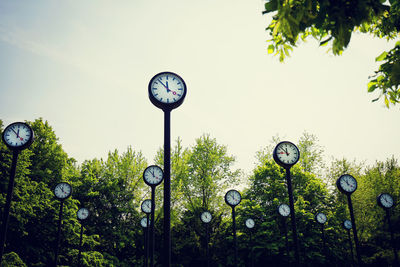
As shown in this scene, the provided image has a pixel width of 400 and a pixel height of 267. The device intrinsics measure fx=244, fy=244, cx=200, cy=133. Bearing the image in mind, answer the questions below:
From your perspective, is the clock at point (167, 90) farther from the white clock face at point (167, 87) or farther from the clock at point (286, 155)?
the clock at point (286, 155)

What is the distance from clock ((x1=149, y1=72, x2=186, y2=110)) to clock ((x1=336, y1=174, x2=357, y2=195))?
877 centimetres

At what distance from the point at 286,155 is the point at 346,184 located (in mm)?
4381

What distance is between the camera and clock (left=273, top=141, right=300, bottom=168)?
27.2 ft

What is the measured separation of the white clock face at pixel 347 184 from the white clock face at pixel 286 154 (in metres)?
3.78

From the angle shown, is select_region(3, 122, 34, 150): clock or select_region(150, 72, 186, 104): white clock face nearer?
select_region(150, 72, 186, 104): white clock face

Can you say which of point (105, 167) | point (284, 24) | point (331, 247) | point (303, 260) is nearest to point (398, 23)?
point (284, 24)

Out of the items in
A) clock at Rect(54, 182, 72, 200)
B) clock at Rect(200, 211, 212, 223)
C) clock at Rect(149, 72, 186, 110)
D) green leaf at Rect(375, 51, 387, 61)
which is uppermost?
clock at Rect(149, 72, 186, 110)

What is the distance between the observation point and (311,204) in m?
25.1

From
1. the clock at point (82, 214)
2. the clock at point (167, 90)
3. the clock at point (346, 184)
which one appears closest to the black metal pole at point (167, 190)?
the clock at point (167, 90)

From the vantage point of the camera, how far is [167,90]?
17.7ft

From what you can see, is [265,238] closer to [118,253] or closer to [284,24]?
[118,253]

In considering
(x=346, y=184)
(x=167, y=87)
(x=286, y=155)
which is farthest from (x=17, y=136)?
(x=346, y=184)

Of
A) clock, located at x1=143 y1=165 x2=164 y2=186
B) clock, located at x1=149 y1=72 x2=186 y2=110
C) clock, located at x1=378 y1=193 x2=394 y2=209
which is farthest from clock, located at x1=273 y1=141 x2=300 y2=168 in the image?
clock, located at x1=378 y1=193 x2=394 y2=209

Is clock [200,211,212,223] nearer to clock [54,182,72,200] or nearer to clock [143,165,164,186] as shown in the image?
clock [143,165,164,186]
